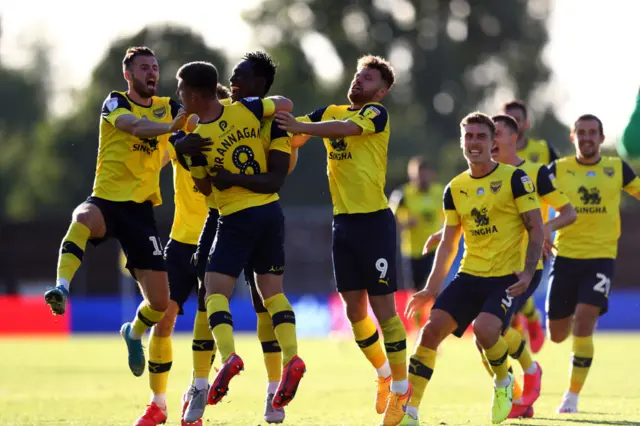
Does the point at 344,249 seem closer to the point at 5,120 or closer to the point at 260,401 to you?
the point at 260,401

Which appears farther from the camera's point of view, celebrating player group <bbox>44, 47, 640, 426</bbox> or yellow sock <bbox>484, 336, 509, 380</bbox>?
yellow sock <bbox>484, 336, 509, 380</bbox>

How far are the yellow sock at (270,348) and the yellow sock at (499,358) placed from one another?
1625 mm

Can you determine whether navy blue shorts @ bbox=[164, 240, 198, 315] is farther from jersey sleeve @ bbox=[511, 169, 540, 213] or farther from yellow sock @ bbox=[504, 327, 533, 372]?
yellow sock @ bbox=[504, 327, 533, 372]

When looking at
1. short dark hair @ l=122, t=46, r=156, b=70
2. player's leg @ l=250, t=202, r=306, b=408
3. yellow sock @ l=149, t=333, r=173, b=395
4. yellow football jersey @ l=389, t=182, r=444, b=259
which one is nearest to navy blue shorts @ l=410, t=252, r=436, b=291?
yellow football jersey @ l=389, t=182, r=444, b=259

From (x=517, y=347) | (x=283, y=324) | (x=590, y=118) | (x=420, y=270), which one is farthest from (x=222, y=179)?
(x=420, y=270)

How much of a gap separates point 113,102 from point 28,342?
17.9m

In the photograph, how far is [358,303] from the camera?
10.2 meters

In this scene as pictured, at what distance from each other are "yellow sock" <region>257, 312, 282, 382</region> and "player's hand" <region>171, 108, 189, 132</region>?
182cm

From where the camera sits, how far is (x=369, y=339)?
1050 cm

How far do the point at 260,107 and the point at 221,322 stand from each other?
151 cm

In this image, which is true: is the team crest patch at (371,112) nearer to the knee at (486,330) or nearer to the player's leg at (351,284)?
the player's leg at (351,284)

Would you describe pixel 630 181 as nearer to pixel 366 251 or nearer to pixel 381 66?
pixel 381 66

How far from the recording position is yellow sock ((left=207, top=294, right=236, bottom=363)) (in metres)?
8.94

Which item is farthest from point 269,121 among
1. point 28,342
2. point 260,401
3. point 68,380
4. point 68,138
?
point 68,138
